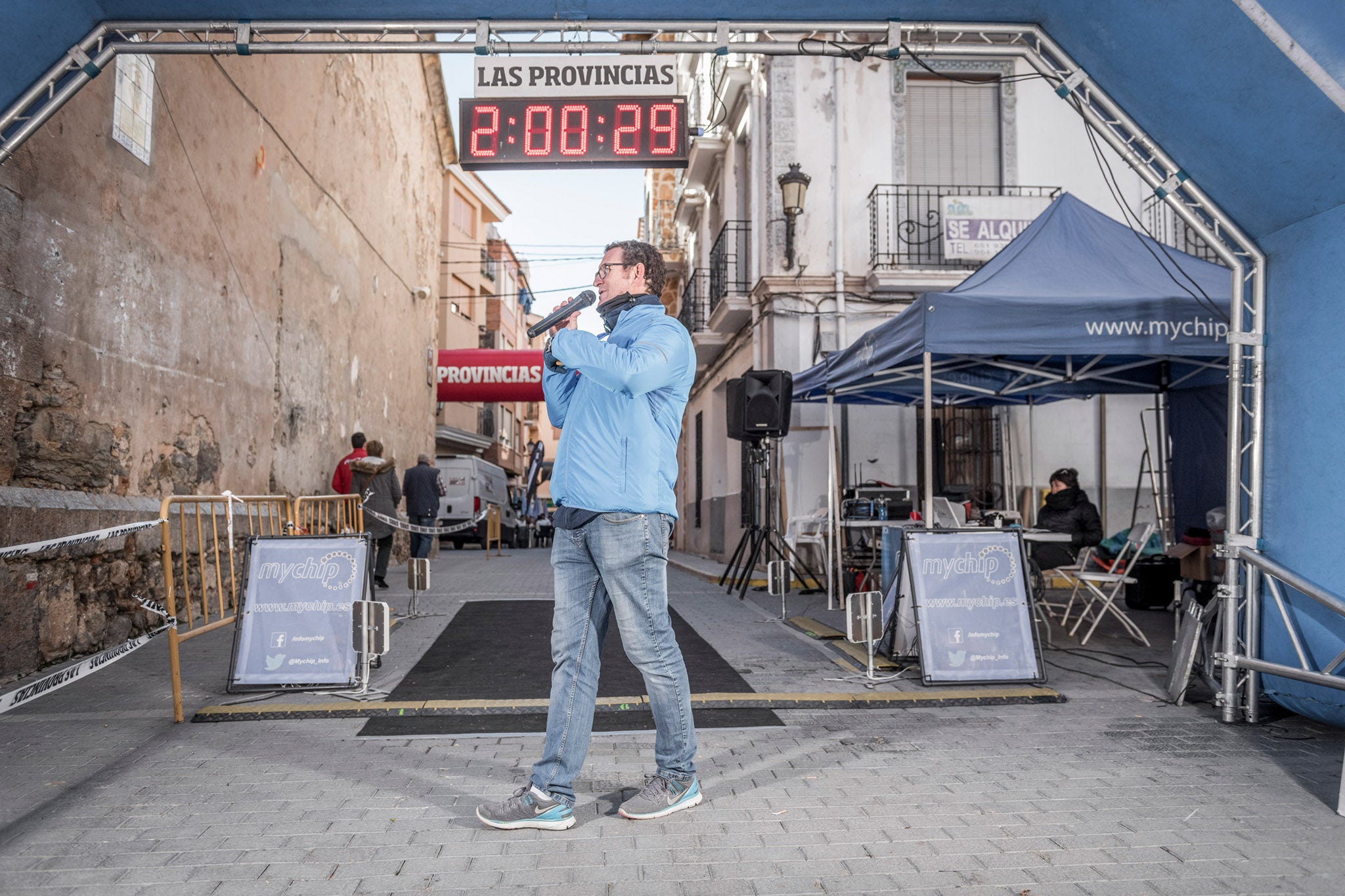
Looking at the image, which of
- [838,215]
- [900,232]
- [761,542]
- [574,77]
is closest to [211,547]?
[574,77]

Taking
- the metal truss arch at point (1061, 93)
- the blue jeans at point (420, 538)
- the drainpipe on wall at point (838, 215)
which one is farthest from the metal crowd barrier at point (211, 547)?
the drainpipe on wall at point (838, 215)

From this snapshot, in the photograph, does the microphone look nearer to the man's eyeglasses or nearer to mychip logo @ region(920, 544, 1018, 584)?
the man's eyeglasses

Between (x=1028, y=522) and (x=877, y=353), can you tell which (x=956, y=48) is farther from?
(x=1028, y=522)

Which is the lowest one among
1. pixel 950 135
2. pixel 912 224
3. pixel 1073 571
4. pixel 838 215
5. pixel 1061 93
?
pixel 1073 571

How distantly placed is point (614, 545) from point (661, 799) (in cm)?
90

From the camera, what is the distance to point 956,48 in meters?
5.74

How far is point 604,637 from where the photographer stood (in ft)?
11.1

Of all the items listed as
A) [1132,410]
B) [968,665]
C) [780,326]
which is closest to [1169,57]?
[968,665]

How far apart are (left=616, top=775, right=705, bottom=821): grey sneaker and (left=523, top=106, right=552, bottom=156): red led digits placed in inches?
189

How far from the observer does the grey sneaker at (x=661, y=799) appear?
3396mm

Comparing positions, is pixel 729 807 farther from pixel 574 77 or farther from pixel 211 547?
pixel 211 547

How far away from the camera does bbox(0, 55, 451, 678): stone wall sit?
240 inches

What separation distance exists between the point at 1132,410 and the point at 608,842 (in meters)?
12.9

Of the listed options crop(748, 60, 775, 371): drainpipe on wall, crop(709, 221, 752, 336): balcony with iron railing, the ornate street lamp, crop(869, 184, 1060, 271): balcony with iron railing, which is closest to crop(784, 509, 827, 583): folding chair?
crop(748, 60, 775, 371): drainpipe on wall
